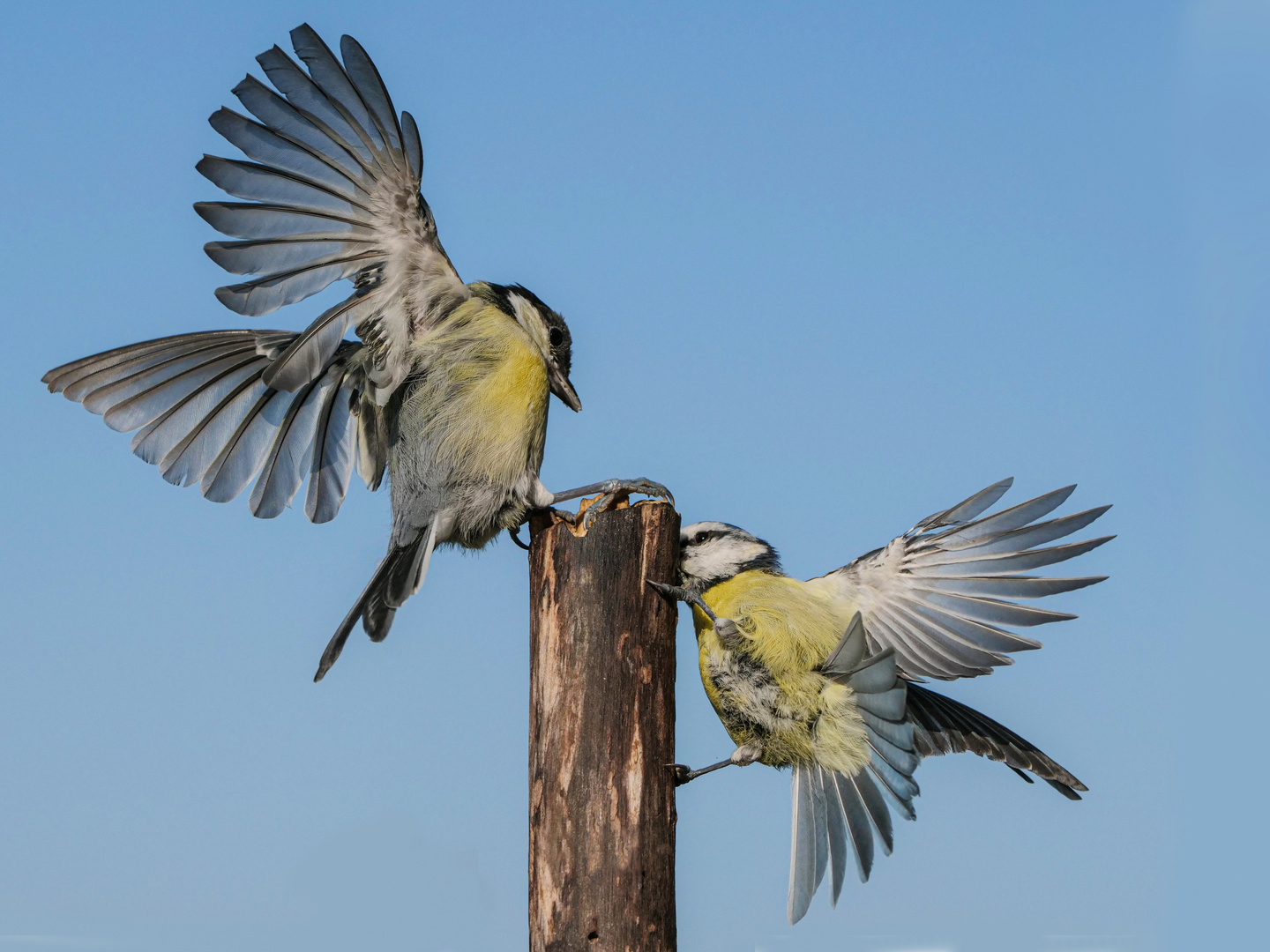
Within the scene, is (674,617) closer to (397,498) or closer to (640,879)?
(640,879)

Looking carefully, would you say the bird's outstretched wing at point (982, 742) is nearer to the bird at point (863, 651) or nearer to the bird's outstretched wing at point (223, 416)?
the bird at point (863, 651)

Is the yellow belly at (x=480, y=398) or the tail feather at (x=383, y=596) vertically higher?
the yellow belly at (x=480, y=398)

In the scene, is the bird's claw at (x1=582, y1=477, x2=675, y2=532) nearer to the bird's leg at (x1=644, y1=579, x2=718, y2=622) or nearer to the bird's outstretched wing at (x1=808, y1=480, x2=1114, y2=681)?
the bird's leg at (x1=644, y1=579, x2=718, y2=622)

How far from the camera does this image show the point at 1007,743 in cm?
425

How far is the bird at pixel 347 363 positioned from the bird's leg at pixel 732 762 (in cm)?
91

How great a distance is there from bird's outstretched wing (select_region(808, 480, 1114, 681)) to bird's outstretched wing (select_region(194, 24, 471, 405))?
200 cm

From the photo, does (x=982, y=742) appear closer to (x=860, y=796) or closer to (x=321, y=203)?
(x=860, y=796)

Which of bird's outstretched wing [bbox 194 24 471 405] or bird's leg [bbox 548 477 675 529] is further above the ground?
bird's outstretched wing [bbox 194 24 471 405]

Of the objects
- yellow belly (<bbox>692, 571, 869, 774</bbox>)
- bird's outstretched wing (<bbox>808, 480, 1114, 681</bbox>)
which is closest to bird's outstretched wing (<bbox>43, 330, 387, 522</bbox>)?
yellow belly (<bbox>692, 571, 869, 774</bbox>)

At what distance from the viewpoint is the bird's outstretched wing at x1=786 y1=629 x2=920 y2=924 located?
363 cm

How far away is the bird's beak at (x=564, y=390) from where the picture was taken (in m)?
4.29

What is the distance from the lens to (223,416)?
15.2 ft

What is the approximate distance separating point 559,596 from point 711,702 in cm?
81

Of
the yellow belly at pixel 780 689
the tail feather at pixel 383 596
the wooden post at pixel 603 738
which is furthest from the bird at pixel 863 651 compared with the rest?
the tail feather at pixel 383 596
